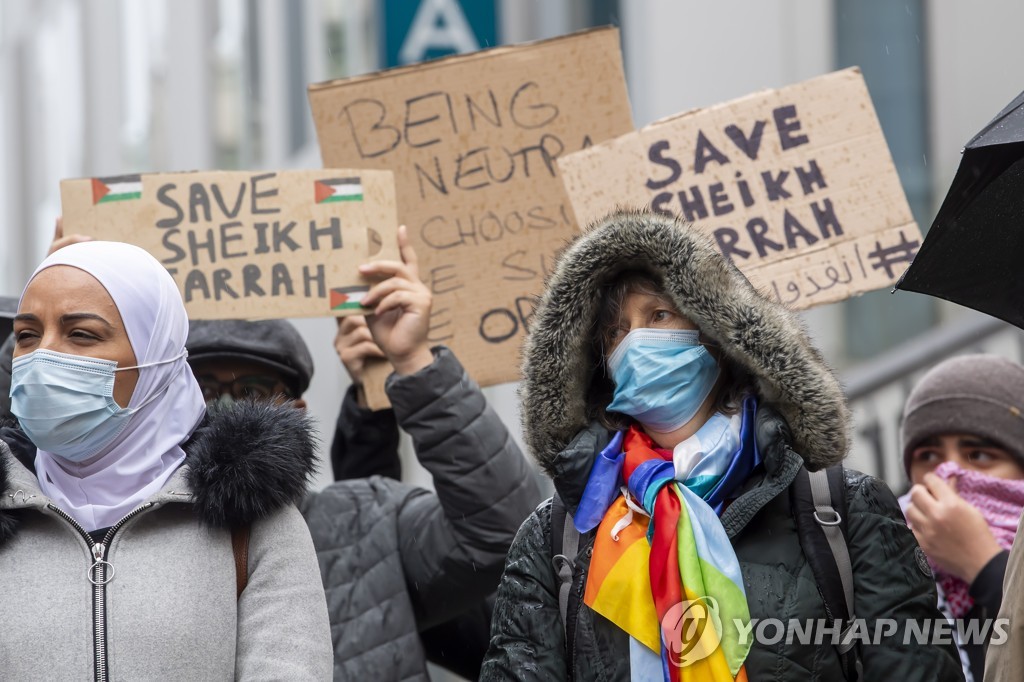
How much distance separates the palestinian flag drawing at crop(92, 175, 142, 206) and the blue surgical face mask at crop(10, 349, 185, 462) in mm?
1155

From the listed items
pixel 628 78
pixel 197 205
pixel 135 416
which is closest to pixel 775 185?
pixel 197 205

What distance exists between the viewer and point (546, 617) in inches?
121

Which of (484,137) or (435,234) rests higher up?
(484,137)

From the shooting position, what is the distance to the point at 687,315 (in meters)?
3.20

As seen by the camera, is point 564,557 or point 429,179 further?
point 429,179

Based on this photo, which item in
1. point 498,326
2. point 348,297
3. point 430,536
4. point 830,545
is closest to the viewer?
point 830,545

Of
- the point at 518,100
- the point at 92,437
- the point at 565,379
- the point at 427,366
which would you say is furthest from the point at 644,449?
the point at 518,100

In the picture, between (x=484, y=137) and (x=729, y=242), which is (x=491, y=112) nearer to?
(x=484, y=137)

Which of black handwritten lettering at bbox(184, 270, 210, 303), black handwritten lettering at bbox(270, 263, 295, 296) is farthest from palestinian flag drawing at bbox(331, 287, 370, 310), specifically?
black handwritten lettering at bbox(184, 270, 210, 303)

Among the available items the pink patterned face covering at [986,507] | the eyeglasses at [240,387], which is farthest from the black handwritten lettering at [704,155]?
the eyeglasses at [240,387]

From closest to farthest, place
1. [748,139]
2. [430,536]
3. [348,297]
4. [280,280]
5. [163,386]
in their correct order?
[163,386]
[430,536]
[348,297]
[280,280]
[748,139]

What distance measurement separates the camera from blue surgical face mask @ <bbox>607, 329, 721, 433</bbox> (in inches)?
125

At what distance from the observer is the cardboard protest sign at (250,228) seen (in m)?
4.27

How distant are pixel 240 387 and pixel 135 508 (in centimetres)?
96
